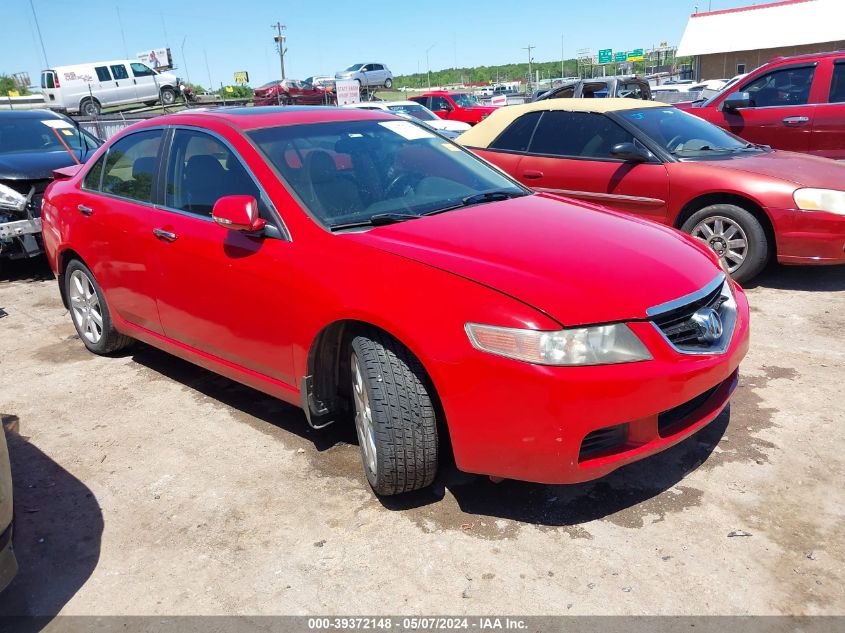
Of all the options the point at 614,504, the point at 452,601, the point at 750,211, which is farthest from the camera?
the point at 750,211

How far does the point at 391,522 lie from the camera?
2.89 meters

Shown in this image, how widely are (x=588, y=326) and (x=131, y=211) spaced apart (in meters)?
2.87

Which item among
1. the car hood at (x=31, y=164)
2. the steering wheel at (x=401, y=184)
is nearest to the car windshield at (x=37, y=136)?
the car hood at (x=31, y=164)

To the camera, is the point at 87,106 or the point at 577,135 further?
the point at 87,106

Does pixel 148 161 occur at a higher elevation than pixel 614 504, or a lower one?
higher

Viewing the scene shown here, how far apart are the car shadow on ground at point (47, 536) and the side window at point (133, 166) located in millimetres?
1578

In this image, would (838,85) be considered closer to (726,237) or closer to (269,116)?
(726,237)

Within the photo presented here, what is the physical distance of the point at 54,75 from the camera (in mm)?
28000

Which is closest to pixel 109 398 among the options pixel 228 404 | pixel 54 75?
pixel 228 404

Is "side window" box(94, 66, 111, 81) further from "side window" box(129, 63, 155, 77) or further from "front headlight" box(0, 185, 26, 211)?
"front headlight" box(0, 185, 26, 211)

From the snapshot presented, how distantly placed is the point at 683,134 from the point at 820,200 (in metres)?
1.44

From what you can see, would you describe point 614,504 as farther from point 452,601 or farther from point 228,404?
point 228,404

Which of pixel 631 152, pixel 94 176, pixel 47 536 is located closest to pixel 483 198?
pixel 47 536

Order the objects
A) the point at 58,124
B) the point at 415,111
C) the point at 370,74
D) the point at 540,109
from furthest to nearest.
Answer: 1. the point at 370,74
2. the point at 415,111
3. the point at 58,124
4. the point at 540,109
